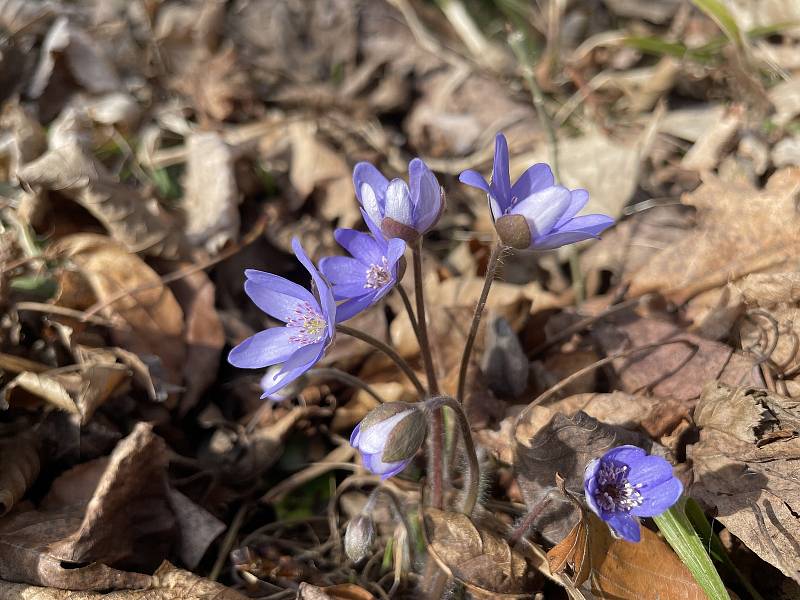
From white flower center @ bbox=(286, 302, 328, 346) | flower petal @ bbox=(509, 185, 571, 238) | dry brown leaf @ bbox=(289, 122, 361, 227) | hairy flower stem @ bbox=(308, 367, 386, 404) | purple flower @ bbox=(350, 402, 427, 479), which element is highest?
flower petal @ bbox=(509, 185, 571, 238)

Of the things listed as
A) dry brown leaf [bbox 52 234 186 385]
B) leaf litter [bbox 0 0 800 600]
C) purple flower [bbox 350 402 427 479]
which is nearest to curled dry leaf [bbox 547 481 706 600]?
leaf litter [bbox 0 0 800 600]

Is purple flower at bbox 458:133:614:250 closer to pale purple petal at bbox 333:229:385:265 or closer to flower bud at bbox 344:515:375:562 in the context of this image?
pale purple petal at bbox 333:229:385:265

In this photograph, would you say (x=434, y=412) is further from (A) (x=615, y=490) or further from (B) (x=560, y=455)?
(A) (x=615, y=490)

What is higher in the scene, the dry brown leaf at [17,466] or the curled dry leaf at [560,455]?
the dry brown leaf at [17,466]

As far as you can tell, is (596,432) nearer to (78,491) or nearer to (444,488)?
(444,488)

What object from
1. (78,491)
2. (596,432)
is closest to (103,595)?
(78,491)

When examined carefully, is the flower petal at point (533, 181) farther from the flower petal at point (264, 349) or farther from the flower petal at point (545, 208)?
the flower petal at point (264, 349)

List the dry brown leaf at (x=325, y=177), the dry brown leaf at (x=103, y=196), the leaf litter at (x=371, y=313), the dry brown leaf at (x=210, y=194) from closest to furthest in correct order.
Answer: the leaf litter at (x=371, y=313), the dry brown leaf at (x=103, y=196), the dry brown leaf at (x=210, y=194), the dry brown leaf at (x=325, y=177)

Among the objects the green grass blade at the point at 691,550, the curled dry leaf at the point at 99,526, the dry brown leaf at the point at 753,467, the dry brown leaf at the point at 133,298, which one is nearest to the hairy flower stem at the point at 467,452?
the green grass blade at the point at 691,550
